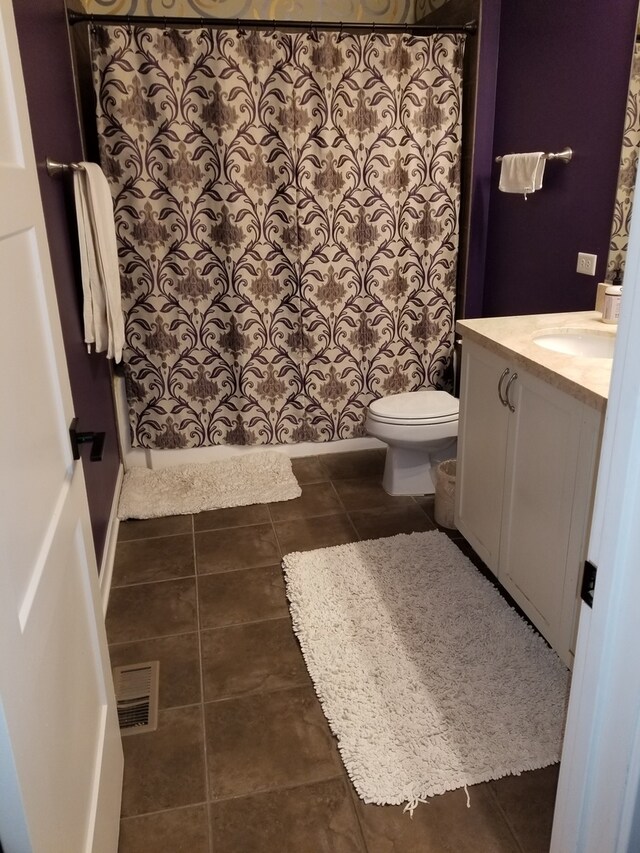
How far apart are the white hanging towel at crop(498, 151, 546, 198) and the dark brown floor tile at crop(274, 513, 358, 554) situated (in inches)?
62.1

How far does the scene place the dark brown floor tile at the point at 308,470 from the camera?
10.9 ft

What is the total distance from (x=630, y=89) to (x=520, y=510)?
57.3 inches

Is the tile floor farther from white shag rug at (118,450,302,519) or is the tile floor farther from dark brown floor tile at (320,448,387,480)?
dark brown floor tile at (320,448,387,480)

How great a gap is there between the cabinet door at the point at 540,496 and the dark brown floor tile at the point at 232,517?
1.15m

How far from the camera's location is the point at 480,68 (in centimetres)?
307

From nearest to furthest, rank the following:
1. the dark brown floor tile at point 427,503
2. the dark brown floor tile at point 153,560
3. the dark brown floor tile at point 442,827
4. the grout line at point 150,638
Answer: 1. the dark brown floor tile at point 442,827
2. the grout line at point 150,638
3. the dark brown floor tile at point 153,560
4. the dark brown floor tile at point 427,503

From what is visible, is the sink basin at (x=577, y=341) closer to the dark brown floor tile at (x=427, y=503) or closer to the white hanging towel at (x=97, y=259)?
the dark brown floor tile at (x=427, y=503)

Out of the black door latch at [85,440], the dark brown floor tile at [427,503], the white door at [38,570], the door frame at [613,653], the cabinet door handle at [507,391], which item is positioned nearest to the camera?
the door frame at [613,653]

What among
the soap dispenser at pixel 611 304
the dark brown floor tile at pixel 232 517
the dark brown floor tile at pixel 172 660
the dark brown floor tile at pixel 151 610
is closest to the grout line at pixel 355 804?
the dark brown floor tile at pixel 172 660

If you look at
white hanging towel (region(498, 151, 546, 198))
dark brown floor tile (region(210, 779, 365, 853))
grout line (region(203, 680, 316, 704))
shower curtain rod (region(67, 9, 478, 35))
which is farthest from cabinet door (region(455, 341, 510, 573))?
shower curtain rod (region(67, 9, 478, 35))

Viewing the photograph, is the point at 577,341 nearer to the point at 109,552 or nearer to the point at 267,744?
the point at 267,744

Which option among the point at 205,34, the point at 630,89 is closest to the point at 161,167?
the point at 205,34

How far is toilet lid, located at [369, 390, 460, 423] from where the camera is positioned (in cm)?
294

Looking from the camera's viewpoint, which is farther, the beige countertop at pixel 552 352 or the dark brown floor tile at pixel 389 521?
the dark brown floor tile at pixel 389 521
